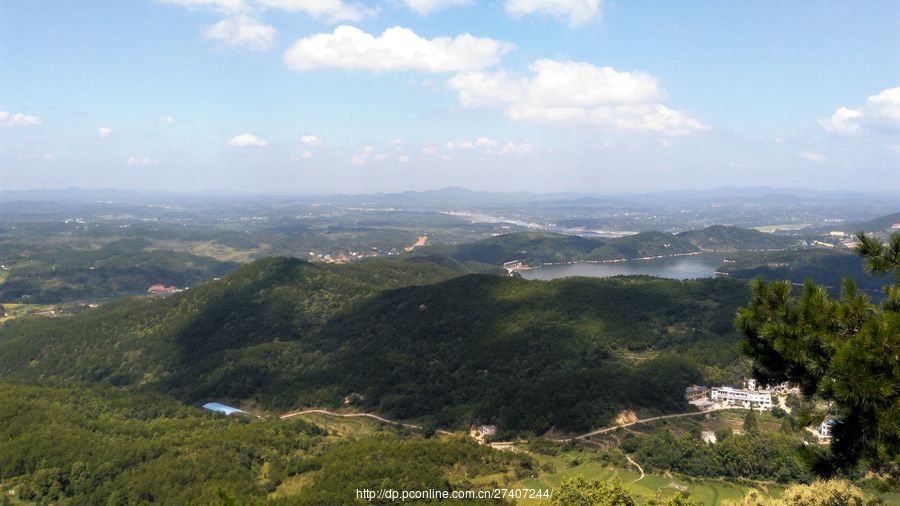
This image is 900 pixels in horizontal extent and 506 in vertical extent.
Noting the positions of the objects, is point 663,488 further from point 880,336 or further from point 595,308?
point 595,308

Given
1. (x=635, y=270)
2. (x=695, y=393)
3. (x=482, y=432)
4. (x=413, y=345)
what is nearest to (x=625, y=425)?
(x=695, y=393)

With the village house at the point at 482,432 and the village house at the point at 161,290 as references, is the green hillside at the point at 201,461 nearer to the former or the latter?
the village house at the point at 482,432

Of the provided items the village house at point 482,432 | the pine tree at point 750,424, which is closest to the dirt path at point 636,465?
the pine tree at point 750,424

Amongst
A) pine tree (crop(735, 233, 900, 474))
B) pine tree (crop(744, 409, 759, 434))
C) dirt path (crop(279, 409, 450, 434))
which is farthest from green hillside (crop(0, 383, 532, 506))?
pine tree (crop(735, 233, 900, 474))

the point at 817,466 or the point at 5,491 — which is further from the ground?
the point at 817,466

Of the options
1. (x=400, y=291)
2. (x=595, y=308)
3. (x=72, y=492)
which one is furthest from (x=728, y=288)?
(x=72, y=492)
